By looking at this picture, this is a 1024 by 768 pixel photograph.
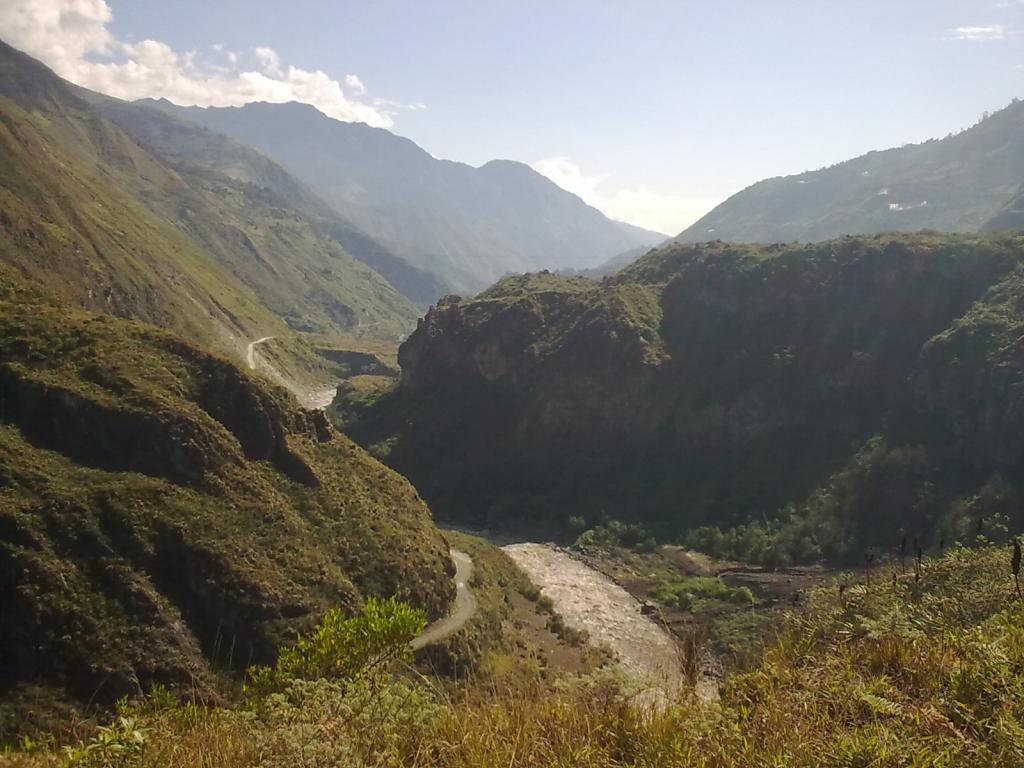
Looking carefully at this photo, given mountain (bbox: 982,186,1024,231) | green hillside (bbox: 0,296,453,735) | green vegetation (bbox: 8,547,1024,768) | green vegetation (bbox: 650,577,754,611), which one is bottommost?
green vegetation (bbox: 650,577,754,611)

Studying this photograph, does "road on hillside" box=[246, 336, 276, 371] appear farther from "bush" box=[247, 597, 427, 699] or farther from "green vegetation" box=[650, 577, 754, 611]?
"bush" box=[247, 597, 427, 699]

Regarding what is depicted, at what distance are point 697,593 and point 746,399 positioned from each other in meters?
33.4

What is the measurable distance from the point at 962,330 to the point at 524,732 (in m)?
86.4

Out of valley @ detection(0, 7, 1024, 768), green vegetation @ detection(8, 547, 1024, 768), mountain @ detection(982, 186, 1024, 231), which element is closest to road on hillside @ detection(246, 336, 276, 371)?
valley @ detection(0, 7, 1024, 768)

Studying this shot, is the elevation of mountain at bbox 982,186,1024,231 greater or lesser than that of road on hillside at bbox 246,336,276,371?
greater

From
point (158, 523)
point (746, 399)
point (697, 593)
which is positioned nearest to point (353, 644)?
point (158, 523)

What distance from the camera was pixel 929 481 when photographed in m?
64.3

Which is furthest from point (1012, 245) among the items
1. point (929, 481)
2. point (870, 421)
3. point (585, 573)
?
point (585, 573)

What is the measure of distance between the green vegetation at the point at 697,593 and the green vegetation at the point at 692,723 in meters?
51.2

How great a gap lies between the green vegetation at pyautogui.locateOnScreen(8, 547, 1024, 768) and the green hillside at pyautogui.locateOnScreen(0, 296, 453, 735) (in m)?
17.0

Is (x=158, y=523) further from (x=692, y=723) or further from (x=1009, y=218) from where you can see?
(x=1009, y=218)

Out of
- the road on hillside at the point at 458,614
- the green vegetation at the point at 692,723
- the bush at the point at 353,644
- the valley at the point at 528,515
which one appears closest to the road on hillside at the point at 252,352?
the valley at the point at 528,515

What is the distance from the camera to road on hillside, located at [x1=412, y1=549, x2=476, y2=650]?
3709 centimetres

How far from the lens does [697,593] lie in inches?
2277
